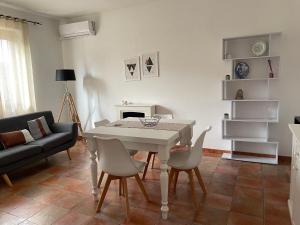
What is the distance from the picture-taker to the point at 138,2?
3980 millimetres

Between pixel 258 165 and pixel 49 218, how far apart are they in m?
2.80

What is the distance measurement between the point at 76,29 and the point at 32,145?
99.5 inches

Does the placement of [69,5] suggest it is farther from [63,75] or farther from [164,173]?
[164,173]

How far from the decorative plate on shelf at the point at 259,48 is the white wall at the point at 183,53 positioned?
19 centimetres

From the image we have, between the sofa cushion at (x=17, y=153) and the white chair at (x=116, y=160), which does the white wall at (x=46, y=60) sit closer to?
the sofa cushion at (x=17, y=153)

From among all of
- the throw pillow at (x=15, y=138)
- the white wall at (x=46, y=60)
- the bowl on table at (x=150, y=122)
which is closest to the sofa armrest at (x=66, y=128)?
the throw pillow at (x=15, y=138)

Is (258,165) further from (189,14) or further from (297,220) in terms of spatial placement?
(189,14)

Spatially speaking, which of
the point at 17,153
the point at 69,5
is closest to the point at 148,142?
the point at 17,153

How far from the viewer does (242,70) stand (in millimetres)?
3512

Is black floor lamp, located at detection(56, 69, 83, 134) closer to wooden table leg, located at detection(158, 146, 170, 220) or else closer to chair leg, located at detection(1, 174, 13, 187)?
chair leg, located at detection(1, 174, 13, 187)

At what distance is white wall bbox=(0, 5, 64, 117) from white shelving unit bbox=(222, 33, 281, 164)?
3.48m

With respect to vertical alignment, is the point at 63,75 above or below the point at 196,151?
above

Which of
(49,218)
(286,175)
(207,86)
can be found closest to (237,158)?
(286,175)

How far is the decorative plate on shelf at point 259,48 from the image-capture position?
3.32m
